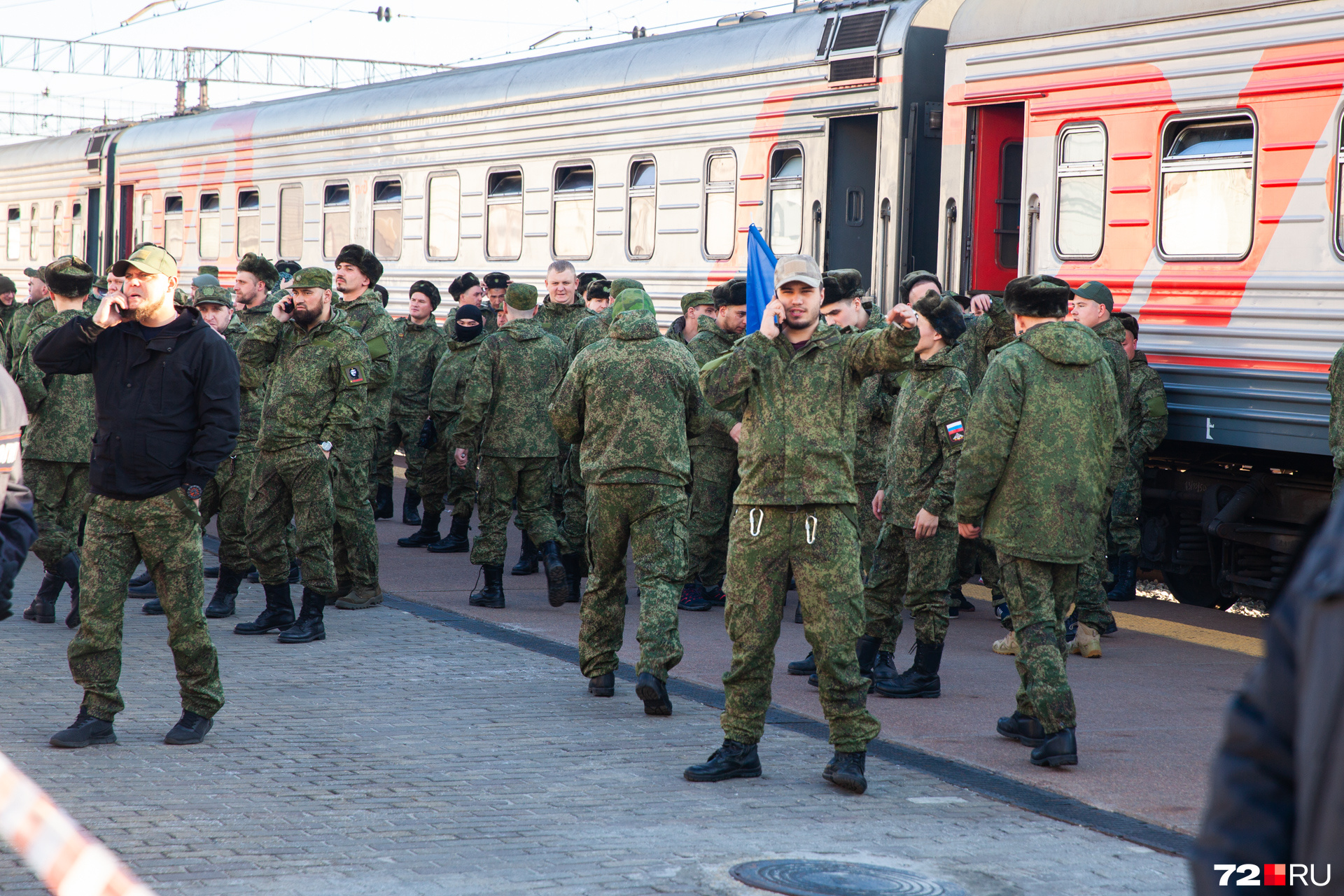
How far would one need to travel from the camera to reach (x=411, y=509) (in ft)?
44.3

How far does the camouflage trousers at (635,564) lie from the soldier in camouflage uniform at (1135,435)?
3297 millimetres

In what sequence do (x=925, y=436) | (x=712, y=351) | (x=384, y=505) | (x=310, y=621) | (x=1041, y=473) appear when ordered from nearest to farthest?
(x=1041, y=473)
(x=925, y=436)
(x=310, y=621)
(x=712, y=351)
(x=384, y=505)

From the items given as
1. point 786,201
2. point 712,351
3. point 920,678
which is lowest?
point 920,678

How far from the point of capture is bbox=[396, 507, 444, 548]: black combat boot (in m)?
12.1

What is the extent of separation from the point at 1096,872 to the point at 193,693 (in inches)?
134

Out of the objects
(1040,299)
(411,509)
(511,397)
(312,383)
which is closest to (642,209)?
(411,509)

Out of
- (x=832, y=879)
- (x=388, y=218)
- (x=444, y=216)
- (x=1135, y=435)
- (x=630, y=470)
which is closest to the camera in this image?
(x=832, y=879)

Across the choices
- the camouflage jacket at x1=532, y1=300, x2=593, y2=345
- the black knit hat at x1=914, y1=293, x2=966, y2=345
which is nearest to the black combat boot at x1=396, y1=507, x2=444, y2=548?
the camouflage jacket at x1=532, y1=300, x2=593, y2=345

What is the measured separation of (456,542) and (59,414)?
12.8ft

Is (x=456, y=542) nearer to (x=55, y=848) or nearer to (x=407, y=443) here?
(x=407, y=443)

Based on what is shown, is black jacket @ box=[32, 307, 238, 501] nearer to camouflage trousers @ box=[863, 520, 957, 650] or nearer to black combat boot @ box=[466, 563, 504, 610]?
camouflage trousers @ box=[863, 520, 957, 650]

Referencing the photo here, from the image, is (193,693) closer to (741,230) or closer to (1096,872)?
(1096,872)

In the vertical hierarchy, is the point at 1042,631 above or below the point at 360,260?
below

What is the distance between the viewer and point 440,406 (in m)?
12.0
